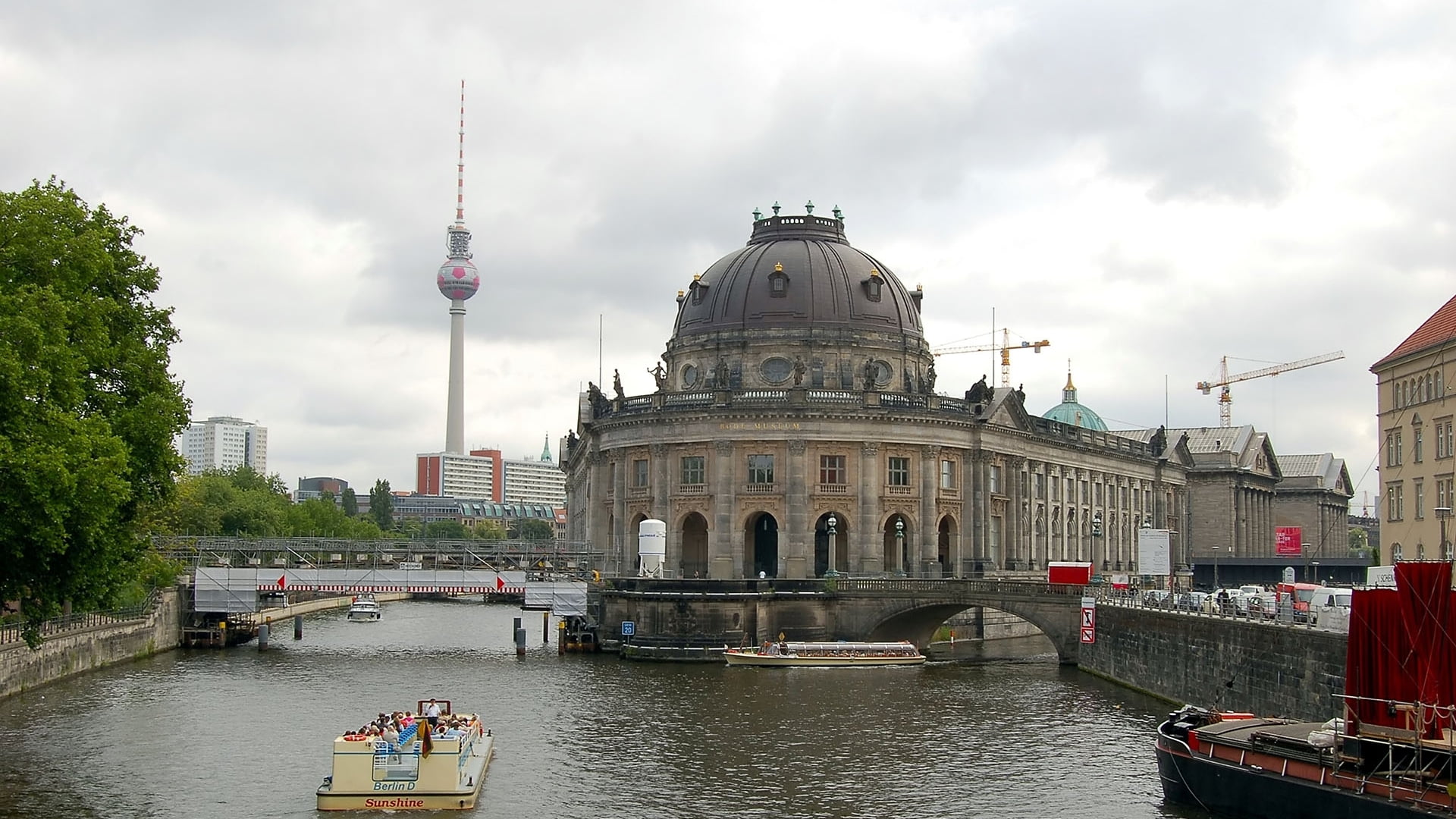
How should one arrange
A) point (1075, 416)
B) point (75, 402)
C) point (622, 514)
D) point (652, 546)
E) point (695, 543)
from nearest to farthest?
point (75, 402), point (652, 546), point (622, 514), point (695, 543), point (1075, 416)

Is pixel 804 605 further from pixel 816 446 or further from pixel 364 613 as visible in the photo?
pixel 364 613

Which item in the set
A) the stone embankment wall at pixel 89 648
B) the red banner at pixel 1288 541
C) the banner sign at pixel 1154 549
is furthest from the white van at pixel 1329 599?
the stone embankment wall at pixel 89 648

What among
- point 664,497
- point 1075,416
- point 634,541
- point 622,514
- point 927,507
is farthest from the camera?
point 1075,416

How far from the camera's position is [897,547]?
366 feet

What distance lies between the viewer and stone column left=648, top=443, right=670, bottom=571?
353 ft

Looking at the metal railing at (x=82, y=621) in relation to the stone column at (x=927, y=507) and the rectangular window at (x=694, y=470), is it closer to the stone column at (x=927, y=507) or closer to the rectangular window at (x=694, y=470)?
the rectangular window at (x=694, y=470)

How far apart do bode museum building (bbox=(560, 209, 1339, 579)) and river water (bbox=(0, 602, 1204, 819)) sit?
62.0 feet

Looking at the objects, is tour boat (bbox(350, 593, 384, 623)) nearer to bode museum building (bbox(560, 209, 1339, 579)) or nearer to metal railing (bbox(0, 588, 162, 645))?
bode museum building (bbox(560, 209, 1339, 579))

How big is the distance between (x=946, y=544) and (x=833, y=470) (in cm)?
1653

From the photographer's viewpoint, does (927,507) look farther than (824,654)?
Yes

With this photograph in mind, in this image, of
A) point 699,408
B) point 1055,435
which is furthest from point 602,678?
point 1055,435

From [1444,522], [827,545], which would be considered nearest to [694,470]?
[827,545]

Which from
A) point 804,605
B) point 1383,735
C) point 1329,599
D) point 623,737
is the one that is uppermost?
point 1329,599

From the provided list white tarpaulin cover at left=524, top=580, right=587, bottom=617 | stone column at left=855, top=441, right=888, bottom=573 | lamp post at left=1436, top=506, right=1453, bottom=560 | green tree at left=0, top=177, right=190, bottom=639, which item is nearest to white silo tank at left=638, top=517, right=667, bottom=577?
white tarpaulin cover at left=524, top=580, right=587, bottom=617
